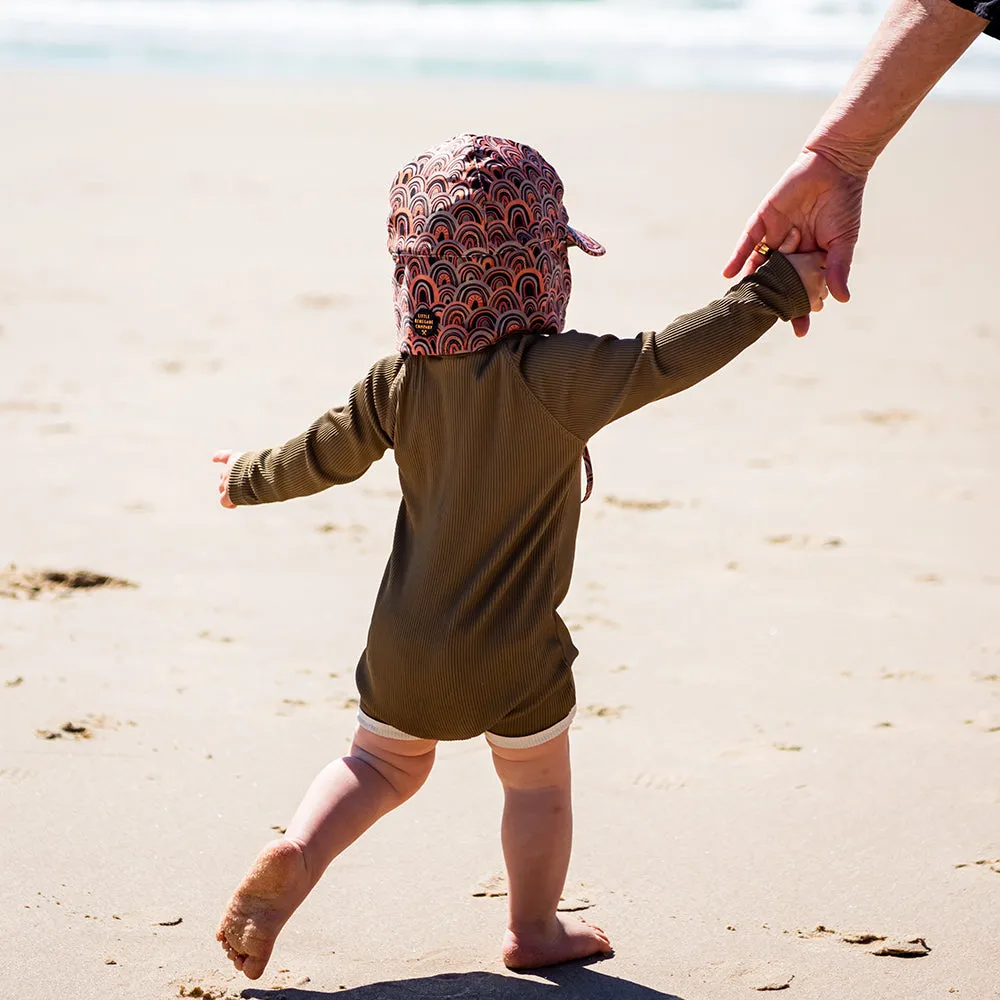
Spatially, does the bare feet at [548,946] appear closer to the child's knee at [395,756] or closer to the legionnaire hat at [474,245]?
the child's knee at [395,756]

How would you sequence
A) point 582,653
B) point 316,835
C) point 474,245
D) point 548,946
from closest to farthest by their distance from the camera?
point 474,245
point 316,835
point 548,946
point 582,653

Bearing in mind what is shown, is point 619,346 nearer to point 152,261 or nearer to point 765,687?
point 765,687

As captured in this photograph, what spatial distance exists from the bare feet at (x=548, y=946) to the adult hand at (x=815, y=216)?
3.51ft

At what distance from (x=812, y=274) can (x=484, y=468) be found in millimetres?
596

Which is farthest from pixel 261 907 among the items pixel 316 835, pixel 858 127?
pixel 858 127

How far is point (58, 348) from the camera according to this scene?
637 cm

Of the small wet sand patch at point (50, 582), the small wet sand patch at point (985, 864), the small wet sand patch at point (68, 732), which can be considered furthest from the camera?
the small wet sand patch at point (50, 582)

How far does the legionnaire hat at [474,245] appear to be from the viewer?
2.11 m

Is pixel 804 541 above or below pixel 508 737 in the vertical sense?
below

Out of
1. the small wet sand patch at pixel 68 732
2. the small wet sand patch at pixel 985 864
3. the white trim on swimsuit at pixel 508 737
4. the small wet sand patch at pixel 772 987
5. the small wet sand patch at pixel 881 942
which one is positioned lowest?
the small wet sand patch at pixel 68 732

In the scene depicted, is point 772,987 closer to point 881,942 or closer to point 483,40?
point 881,942

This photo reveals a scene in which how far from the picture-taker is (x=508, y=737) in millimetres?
2258

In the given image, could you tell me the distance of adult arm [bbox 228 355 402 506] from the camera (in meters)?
2.25

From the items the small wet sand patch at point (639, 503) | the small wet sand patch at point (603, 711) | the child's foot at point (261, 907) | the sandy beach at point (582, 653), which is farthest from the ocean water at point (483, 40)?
the child's foot at point (261, 907)
